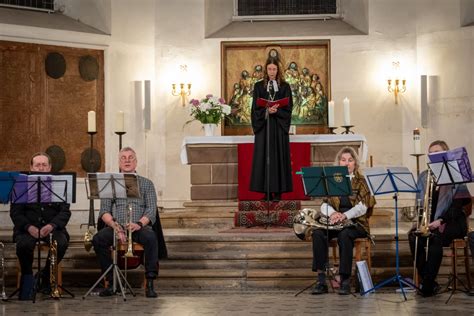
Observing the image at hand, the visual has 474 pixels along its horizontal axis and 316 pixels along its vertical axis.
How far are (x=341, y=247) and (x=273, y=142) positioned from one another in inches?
134

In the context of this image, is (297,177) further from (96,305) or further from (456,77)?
(96,305)

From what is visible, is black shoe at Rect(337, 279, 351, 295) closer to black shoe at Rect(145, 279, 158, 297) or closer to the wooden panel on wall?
black shoe at Rect(145, 279, 158, 297)

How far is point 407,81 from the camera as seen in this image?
15.2 m

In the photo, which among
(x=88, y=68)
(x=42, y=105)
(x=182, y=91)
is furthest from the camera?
(x=182, y=91)

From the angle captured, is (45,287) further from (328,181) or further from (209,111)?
(209,111)

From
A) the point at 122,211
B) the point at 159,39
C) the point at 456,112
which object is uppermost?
the point at 159,39

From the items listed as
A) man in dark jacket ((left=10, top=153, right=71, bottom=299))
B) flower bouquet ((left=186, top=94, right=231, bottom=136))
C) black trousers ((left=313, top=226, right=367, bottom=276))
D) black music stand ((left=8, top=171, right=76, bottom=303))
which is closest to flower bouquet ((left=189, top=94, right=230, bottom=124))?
flower bouquet ((left=186, top=94, right=231, bottom=136))

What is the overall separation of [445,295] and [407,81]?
23.1 ft

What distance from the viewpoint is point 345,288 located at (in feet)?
28.8

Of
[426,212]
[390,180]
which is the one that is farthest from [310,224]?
[426,212]

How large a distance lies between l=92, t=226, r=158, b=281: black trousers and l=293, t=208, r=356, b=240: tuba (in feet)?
4.75

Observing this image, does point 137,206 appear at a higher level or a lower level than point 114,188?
lower

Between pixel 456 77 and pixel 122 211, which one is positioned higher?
pixel 456 77

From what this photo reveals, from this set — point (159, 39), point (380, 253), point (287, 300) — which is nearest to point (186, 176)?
point (159, 39)
